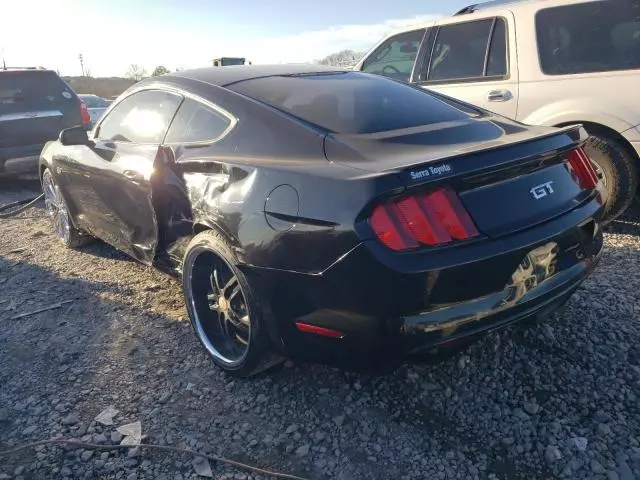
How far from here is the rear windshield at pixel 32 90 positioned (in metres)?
7.74

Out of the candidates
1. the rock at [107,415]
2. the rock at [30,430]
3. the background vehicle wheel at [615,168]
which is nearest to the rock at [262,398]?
the rock at [107,415]

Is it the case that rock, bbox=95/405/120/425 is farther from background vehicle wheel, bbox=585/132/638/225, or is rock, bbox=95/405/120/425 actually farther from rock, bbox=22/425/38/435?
background vehicle wheel, bbox=585/132/638/225

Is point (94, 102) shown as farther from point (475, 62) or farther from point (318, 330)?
point (318, 330)

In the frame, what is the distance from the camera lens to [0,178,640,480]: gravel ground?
2.23 metres

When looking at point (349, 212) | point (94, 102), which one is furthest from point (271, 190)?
point (94, 102)

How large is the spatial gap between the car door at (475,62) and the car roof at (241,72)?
76.9 inches

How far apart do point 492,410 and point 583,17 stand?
356 centimetres

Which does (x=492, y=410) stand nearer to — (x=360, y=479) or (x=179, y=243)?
(x=360, y=479)

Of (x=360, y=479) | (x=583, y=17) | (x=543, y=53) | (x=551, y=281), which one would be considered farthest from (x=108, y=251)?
(x=583, y=17)

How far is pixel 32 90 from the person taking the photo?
8.00m

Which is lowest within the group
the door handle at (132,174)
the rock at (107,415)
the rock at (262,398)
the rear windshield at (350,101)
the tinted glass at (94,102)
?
the rock at (107,415)

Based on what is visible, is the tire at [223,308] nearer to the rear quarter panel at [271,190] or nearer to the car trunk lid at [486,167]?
the rear quarter panel at [271,190]

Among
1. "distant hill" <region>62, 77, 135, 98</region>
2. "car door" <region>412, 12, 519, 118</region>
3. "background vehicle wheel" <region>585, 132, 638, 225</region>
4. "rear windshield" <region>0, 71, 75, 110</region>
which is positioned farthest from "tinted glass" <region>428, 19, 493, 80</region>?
"distant hill" <region>62, 77, 135, 98</region>

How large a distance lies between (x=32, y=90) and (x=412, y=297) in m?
7.83
